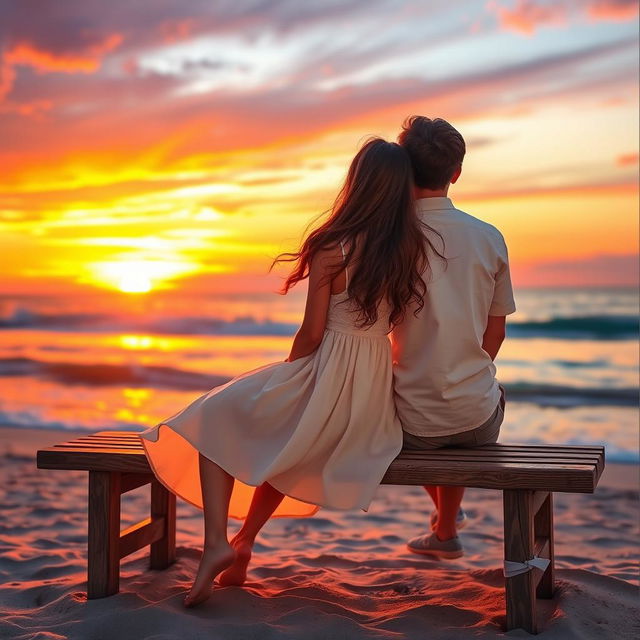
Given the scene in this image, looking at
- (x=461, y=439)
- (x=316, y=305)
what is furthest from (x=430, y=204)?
(x=461, y=439)

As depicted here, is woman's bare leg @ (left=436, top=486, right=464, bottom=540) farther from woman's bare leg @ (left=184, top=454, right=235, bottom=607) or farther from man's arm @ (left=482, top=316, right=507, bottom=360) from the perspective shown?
woman's bare leg @ (left=184, top=454, right=235, bottom=607)

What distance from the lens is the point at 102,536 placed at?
3.18 metres

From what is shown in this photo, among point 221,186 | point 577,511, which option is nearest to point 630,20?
point 577,511

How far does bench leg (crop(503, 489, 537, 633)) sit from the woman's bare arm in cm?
84

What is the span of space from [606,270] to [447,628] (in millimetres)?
20710

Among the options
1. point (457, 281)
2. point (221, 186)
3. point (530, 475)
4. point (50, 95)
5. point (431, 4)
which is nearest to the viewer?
point (530, 475)

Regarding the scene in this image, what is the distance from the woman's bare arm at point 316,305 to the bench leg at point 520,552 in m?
0.84

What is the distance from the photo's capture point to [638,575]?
3.74 m

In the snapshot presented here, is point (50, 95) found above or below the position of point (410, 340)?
above

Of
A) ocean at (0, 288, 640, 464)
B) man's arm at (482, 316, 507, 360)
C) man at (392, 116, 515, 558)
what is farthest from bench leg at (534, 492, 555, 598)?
ocean at (0, 288, 640, 464)

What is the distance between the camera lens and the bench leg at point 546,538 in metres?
3.27

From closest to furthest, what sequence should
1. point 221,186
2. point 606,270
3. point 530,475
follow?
point 530,475 → point 221,186 → point 606,270

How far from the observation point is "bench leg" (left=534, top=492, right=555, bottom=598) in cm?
327

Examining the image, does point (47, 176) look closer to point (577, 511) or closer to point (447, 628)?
point (577, 511)
